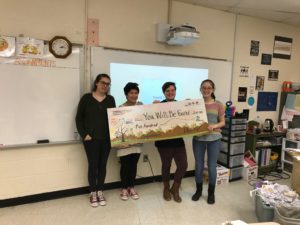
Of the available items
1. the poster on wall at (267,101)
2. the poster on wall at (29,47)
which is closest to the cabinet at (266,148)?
the poster on wall at (267,101)

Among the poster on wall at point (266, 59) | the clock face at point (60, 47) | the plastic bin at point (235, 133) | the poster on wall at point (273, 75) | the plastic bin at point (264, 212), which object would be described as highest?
the poster on wall at point (266, 59)

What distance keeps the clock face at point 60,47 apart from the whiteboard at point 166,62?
28 centimetres

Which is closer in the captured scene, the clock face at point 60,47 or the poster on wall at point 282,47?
the clock face at point 60,47

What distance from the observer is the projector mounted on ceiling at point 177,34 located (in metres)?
2.73

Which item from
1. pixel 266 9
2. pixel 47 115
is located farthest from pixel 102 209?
pixel 266 9

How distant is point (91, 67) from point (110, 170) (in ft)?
4.35

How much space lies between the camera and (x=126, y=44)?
111 inches

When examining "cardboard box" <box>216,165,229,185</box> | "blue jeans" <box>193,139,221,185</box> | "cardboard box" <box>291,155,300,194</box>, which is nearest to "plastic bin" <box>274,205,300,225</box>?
"cardboard box" <box>291,155,300,194</box>

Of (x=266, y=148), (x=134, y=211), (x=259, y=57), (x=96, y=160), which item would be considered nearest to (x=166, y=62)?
(x=96, y=160)

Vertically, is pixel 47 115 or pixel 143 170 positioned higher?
pixel 47 115

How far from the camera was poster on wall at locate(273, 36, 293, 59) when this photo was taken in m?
3.89

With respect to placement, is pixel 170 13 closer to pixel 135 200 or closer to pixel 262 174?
pixel 135 200

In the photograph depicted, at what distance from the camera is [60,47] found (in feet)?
8.06

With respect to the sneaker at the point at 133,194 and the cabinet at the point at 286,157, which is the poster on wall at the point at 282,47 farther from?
the sneaker at the point at 133,194
